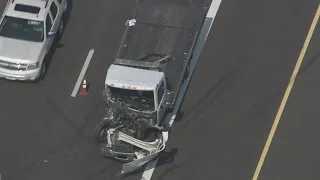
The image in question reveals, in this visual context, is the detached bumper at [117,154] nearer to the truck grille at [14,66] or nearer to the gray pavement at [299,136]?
the gray pavement at [299,136]

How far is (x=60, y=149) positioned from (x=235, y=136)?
6.24m

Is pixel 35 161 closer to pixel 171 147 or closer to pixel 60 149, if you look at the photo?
pixel 60 149

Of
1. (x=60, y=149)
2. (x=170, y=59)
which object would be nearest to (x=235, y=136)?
(x=170, y=59)

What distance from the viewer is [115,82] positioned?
26.5 metres

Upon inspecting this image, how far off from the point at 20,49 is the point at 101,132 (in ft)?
16.2

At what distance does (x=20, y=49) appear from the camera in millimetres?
29312

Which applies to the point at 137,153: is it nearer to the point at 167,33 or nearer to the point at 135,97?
the point at 135,97

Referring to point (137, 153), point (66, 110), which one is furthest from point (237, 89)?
point (66, 110)

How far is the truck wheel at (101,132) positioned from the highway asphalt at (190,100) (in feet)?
1.32

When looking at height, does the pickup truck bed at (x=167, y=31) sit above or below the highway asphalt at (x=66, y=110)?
above

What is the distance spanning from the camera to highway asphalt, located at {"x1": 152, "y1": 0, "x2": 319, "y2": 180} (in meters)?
26.8

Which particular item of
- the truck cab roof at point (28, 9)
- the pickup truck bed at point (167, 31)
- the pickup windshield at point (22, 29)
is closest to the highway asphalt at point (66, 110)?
the pickup windshield at point (22, 29)

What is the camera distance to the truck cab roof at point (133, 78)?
26.4 m

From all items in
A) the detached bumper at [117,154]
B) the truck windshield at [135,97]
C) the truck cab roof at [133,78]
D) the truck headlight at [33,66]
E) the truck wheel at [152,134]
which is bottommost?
the detached bumper at [117,154]
